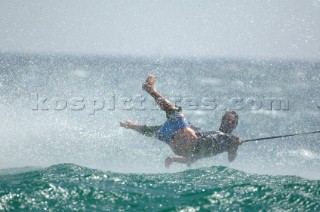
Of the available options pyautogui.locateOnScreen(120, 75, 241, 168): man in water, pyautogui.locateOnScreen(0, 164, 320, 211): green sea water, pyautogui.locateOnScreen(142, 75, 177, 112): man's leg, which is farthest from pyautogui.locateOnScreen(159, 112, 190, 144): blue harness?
pyautogui.locateOnScreen(0, 164, 320, 211): green sea water

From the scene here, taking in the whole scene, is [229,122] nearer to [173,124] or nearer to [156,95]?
[173,124]

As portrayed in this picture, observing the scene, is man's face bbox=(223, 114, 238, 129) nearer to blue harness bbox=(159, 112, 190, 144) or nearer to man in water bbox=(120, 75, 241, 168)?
man in water bbox=(120, 75, 241, 168)

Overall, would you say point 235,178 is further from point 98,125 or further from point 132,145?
point 98,125

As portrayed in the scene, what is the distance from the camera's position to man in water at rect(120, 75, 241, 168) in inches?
313

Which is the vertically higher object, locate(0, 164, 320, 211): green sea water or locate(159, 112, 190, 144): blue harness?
locate(159, 112, 190, 144): blue harness

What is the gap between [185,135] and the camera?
8.12 m

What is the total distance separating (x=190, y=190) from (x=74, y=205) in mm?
1781

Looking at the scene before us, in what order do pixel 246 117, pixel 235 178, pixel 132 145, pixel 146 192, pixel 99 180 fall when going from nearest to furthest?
pixel 146 192 < pixel 99 180 < pixel 235 178 < pixel 132 145 < pixel 246 117

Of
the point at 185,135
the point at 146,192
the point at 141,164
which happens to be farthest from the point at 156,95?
the point at 141,164

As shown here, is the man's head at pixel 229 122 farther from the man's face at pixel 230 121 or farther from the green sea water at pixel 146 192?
the green sea water at pixel 146 192

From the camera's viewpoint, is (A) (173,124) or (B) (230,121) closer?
(A) (173,124)

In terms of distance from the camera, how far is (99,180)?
247 inches

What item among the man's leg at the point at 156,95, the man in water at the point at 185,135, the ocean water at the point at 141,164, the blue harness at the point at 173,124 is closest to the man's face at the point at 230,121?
the man in water at the point at 185,135

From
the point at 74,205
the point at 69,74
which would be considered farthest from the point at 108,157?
the point at 69,74
